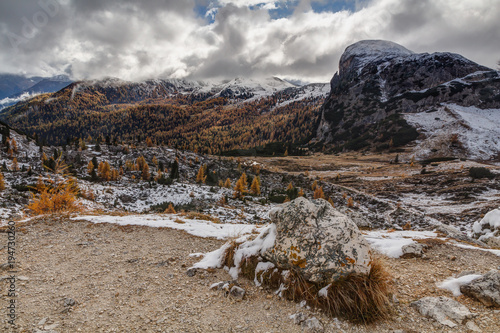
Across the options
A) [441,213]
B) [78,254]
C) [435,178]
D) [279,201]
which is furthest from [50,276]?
[435,178]

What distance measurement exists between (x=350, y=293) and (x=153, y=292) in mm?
4080

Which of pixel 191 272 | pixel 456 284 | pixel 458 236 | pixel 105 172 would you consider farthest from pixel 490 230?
pixel 105 172

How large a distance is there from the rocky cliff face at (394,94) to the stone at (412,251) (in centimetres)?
12252

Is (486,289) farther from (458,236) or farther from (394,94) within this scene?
(394,94)

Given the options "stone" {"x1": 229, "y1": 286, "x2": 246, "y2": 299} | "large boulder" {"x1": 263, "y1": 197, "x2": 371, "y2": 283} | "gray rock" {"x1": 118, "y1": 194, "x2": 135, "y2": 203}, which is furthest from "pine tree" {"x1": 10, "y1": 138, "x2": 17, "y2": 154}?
"large boulder" {"x1": 263, "y1": 197, "x2": 371, "y2": 283}

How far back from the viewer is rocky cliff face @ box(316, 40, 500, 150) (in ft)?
397

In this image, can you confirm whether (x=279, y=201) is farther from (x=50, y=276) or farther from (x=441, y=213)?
(x=50, y=276)

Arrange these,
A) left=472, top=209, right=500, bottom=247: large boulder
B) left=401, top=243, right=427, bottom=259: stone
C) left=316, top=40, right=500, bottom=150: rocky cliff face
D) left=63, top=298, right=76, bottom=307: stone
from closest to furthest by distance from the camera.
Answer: left=63, top=298, right=76, bottom=307: stone
left=401, top=243, right=427, bottom=259: stone
left=472, top=209, right=500, bottom=247: large boulder
left=316, top=40, right=500, bottom=150: rocky cliff face

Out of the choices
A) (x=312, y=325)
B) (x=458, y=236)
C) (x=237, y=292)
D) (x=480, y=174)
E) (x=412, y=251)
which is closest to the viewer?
→ (x=312, y=325)

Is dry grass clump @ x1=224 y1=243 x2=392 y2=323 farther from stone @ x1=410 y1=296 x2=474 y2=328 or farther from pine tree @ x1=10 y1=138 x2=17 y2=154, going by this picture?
pine tree @ x1=10 y1=138 x2=17 y2=154

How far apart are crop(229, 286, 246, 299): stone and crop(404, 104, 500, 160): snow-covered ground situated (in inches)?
4421

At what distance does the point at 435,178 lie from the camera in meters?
53.3

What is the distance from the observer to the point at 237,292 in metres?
4.57

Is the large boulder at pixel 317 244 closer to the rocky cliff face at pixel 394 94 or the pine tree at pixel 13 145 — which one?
the pine tree at pixel 13 145
